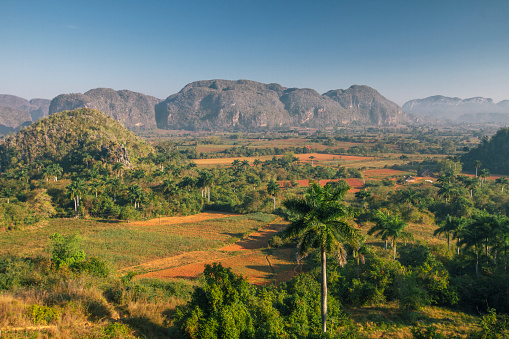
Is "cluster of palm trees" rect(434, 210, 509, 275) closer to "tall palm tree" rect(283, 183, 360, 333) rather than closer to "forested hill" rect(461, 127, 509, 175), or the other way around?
"tall palm tree" rect(283, 183, 360, 333)

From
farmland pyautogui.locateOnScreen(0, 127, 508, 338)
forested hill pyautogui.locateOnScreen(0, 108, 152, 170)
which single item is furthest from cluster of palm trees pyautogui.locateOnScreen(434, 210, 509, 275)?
forested hill pyautogui.locateOnScreen(0, 108, 152, 170)

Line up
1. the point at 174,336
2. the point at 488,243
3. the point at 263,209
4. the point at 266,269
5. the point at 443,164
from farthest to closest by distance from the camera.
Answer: the point at 443,164, the point at 263,209, the point at 266,269, the point at 488,243, the point at 174,336

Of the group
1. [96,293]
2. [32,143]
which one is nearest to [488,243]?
[96,293]

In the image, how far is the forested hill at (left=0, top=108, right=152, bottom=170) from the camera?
7731 centimetres

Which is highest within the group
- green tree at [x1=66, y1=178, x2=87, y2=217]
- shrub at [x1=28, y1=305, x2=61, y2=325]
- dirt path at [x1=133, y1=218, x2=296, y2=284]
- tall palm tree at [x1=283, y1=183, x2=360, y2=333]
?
tall palm tree at [x1=283, y1=183, x2=360, y2=333]

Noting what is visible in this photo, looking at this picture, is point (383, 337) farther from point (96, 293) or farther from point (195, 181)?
point (195, 181)

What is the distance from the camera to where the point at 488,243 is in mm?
23578

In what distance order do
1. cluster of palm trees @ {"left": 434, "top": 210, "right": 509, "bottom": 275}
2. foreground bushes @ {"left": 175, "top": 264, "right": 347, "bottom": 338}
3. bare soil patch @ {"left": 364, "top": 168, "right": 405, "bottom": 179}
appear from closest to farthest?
foreground bushes @ {"left": 175, "top": 264, "right": 347, "bottom": 338} < cluster of palm trees @ {"left": 434, "top": 210, "right": 509, "bottom": 275} < bare soil patch @ {"left": 364, "top": 168, "right": 405, "bottom": 179}

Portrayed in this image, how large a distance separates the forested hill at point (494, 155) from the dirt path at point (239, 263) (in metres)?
97.1

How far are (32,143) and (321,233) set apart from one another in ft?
327

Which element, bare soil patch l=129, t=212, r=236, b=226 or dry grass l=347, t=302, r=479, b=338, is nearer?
dry grass l=347, t=302, r=479, b=338

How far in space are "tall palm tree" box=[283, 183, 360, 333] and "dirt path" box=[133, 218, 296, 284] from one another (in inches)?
556

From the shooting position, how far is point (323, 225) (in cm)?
1229

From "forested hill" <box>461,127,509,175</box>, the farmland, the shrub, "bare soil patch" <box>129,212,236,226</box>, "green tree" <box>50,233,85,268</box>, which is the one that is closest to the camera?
the shrub
